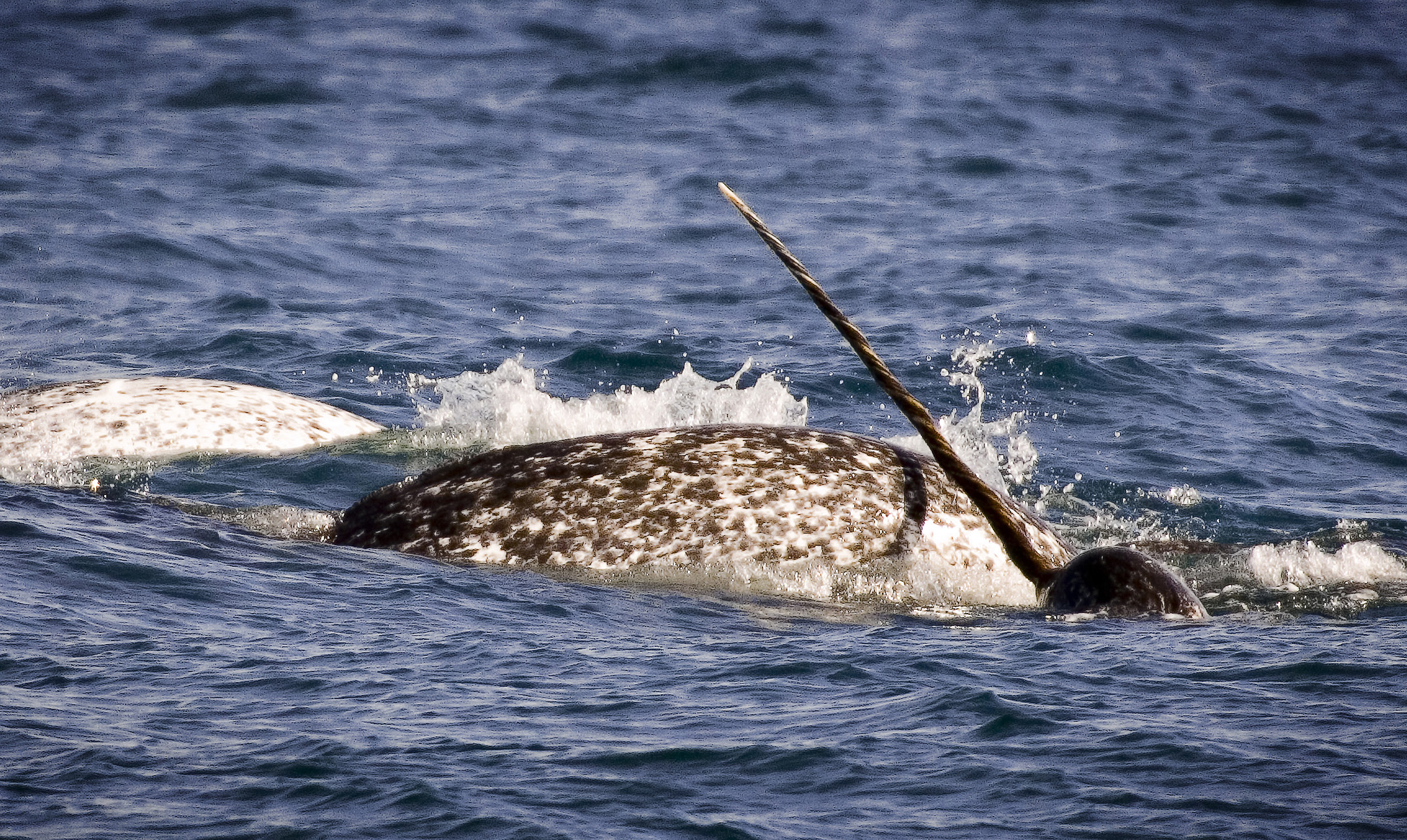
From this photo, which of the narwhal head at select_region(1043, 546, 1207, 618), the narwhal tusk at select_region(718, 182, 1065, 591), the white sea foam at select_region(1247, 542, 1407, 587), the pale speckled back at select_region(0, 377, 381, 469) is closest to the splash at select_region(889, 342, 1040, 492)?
the narwhal tusk at select_region(718, 182, 1065, 591)

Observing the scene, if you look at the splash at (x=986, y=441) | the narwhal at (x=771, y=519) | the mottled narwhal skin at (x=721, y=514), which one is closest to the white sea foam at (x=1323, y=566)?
the narwhal at (x=771, y=519)

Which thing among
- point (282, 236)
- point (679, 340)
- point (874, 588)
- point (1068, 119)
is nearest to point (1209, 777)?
point (874, 588)

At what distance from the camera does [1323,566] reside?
8062 millimetres

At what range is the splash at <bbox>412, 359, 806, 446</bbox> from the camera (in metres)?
10.6

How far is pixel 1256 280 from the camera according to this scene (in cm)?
1639

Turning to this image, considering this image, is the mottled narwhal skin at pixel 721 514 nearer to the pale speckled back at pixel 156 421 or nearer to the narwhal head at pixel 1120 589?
the narwhal head at pixel 1120 589

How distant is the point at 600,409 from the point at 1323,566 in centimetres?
496

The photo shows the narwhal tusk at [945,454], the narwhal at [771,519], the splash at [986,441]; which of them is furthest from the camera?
the splash at [986,441]

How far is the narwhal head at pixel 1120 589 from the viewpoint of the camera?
7043 mm

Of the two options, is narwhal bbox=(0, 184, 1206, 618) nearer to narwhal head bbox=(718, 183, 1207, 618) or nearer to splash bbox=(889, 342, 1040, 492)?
narwhal head bbox=(718, 183, 1207, 618)

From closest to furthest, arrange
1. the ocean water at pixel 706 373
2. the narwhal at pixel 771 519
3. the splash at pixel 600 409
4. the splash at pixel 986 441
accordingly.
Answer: the ocean water at pixel 706 373
the narwhal at pixel 771 519
the splash at pixel 986 441
the splash at pixel 600 409

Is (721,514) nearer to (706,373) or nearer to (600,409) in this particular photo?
(600,409)

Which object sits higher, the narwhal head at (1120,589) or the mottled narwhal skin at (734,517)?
the mottled narwhal skin at (734,517)

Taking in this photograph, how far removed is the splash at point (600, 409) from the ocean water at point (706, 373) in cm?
5
